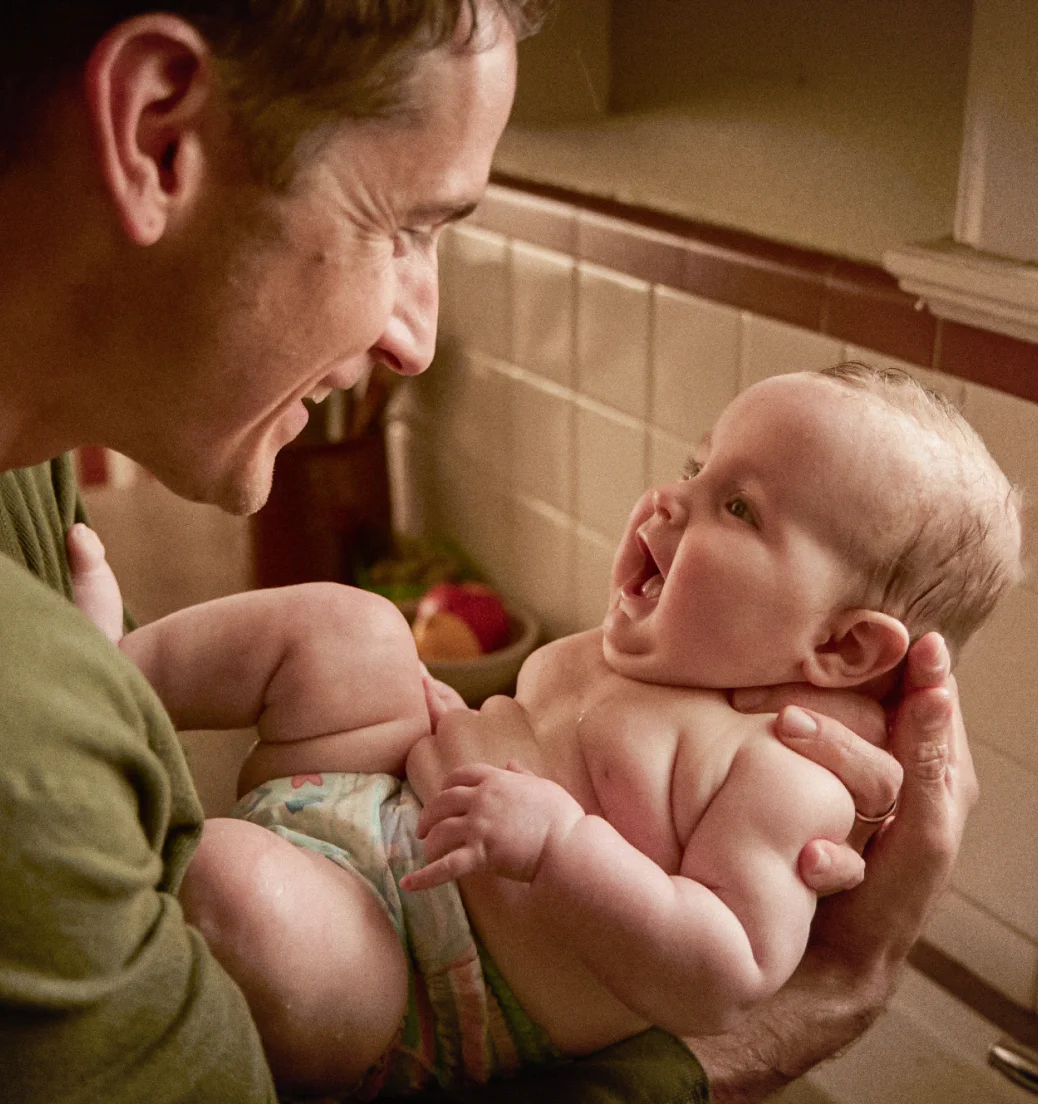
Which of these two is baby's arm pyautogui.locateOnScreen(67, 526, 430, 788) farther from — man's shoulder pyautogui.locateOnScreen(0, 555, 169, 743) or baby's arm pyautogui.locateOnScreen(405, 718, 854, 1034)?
man's shoulder pyautogui.locateOnScreen(0, 555, 169, 743)

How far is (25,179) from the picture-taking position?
687mm

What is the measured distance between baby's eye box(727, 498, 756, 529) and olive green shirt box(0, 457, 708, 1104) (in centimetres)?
48

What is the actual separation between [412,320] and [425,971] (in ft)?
1.50

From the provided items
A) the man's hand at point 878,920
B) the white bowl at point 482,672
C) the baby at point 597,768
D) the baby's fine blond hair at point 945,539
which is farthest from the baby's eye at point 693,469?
the white bowl at point 482,672

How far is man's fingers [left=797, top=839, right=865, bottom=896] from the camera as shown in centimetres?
91

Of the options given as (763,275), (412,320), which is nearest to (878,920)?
(412,320)

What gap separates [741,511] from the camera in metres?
1.02

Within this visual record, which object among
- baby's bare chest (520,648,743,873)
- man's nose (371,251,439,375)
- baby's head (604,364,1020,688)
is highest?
man's nose (371,251,439,375)

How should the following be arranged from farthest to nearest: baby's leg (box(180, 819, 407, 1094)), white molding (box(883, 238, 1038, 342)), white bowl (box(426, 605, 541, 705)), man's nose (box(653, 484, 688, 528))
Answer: white bowl (box(426, 605, 541, 705)) < white molding (box(883, 238, 1038, 342)) < man's nose (box(653, 484, 688, 528)) < baby's leg (box(180, 819, 407, 1094))

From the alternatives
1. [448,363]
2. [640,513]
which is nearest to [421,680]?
[640,513]

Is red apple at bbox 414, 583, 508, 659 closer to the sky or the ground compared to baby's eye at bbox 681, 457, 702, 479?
closer to the ground

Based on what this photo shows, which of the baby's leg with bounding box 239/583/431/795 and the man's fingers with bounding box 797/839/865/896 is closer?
the man's fingers with bounding box 797/839/865/896

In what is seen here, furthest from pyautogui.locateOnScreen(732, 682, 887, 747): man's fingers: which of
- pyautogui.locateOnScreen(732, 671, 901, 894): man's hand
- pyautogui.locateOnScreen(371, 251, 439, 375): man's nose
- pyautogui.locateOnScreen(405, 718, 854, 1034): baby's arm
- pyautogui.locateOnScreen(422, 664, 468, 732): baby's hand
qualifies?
pyautogui.locateOnScreen(371, 251, 439, 375): man's nose

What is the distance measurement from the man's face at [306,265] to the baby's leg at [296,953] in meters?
0.24
